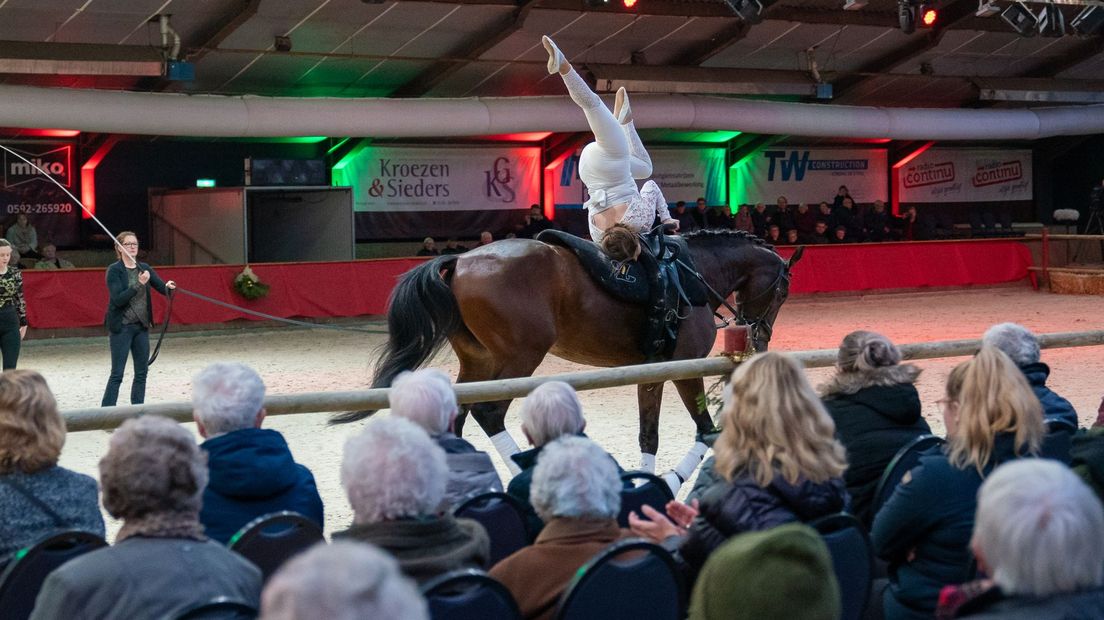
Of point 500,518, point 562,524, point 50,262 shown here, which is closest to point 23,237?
point 50,262

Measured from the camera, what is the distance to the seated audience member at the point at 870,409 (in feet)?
14.2

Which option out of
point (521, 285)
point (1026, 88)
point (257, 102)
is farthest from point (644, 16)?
point (521, 285)

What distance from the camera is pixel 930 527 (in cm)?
352

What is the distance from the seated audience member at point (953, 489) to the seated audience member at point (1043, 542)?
3.81 feet

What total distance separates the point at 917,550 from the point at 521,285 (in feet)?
14.0

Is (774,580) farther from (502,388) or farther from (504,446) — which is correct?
(504,446)

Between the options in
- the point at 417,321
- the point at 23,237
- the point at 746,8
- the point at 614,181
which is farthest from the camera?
the point at 23,237

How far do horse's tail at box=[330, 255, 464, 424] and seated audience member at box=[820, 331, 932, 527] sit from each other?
3379mm

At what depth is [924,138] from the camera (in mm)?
22703

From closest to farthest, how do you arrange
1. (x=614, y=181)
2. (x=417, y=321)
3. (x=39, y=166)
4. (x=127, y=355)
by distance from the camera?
(x=417, y=321) → (x=614, y=181) → (x=127, y=355) → (x=39, y=166)

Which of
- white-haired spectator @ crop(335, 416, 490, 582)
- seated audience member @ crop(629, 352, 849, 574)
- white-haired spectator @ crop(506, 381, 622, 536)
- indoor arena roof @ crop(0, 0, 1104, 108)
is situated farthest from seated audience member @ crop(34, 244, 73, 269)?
white-haired spectator @ crop(335, 416, 490, 582)

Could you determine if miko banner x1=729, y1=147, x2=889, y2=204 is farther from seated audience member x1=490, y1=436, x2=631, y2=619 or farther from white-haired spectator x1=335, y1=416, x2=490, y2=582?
white-haired spectator x1=335, y1=416, x2=490, y2=582

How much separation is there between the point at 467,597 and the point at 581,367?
10.0 metres

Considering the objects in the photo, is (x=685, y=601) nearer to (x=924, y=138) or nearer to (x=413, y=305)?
(x=413, y=305)
